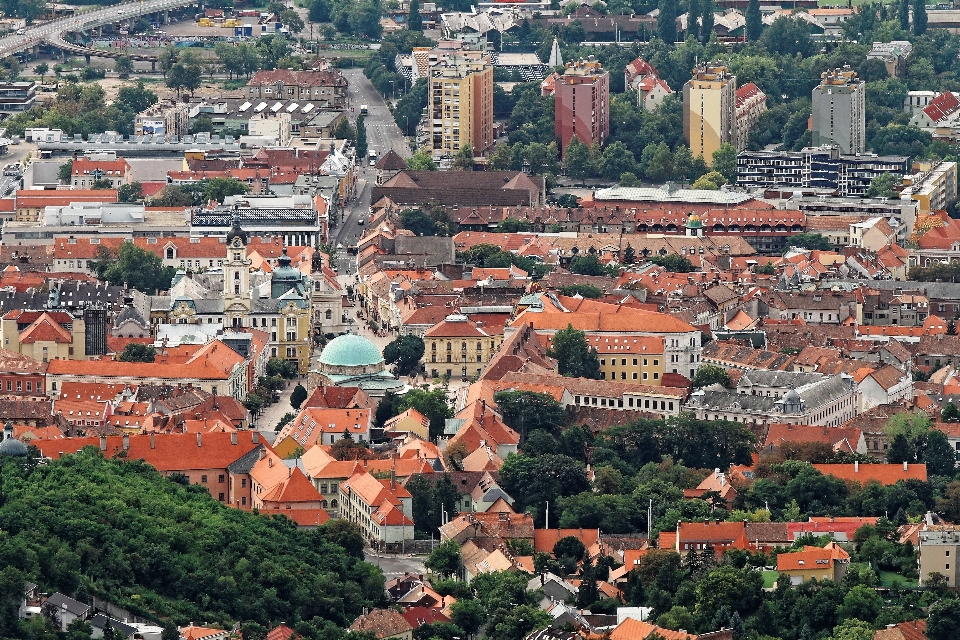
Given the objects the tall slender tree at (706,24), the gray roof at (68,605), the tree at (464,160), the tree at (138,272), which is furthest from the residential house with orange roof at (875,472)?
the tall slender tree at (706,24)

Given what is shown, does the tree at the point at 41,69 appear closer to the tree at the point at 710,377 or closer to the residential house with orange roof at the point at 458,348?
the residential house with orange roof at the point at 458,348

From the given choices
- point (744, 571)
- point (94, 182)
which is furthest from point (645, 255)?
point (744, 571)

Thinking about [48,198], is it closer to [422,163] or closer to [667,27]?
[422,163]

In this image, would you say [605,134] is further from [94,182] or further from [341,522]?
[341,522]

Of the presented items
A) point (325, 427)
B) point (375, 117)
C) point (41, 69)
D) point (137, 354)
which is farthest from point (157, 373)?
point (41, 69)

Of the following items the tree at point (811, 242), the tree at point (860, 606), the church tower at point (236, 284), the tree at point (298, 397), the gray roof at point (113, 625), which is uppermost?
the church tower at point (236, 284)

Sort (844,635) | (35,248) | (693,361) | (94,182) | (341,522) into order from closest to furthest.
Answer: (844,635) < (341,522) < (693,361) < (35,248) < (94,182)
